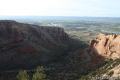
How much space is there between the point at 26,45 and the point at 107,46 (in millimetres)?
39710

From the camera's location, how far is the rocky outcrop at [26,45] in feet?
459

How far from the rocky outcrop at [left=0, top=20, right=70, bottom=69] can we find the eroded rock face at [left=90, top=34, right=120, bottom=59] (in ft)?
73.9

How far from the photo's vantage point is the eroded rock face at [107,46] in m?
129

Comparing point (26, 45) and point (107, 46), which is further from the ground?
point (107, 46)

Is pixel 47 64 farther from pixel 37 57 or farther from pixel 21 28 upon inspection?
pixel 21 28

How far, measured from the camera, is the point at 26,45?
148375mm

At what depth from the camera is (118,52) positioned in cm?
12600

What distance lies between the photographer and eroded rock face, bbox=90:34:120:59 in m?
129

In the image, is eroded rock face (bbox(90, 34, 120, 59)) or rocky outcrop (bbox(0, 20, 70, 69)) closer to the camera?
eroded rock face (bbox(90, 34, 120, 59))

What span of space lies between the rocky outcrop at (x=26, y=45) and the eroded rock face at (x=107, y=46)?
886 inches

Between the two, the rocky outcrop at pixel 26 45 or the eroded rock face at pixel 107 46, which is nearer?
the eroded rock face at pixel 107 46

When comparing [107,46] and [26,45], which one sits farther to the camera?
[26,45]

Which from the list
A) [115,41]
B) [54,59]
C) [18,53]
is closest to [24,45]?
[18,53]

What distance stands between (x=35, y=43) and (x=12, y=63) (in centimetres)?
2372
